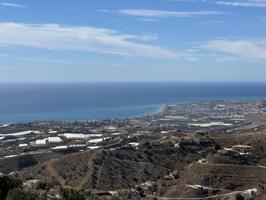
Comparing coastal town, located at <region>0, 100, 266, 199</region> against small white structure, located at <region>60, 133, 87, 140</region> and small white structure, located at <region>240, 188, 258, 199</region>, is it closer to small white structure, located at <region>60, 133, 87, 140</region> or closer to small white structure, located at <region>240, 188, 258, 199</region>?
small white structure, located at <region>240, 188, 258, 199</region>

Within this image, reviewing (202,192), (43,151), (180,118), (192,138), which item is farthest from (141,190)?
(180,118)

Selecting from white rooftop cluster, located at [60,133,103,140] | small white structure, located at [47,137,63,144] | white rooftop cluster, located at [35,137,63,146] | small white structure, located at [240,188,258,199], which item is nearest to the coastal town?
small white structure, located at [240,188,258,199]

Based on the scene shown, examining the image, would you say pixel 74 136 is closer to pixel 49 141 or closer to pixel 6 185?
pixel 49 141

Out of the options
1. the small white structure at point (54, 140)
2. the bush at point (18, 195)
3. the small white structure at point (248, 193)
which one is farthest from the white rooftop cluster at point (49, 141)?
the bush at point (18, 195)

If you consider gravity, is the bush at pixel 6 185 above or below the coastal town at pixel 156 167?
above

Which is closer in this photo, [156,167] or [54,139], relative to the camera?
[156,167]

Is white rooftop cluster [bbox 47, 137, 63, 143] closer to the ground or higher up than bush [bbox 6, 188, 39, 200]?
closer to the ground

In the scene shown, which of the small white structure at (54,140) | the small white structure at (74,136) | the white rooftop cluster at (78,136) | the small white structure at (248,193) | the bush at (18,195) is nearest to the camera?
the bush at (18,195)

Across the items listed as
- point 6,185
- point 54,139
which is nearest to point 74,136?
point 54,139

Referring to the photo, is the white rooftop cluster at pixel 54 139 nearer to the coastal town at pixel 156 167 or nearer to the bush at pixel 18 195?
the coastal town at pixel 156 167

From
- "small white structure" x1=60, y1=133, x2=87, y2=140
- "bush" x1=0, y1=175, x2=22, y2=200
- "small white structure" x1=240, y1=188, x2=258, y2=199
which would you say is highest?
"bush" x1=0, y1=175, x2=22, y2=200

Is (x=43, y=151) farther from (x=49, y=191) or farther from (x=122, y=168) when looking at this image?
(x=49, y=191)

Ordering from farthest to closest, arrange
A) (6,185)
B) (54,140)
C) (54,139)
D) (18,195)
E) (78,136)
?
1. (78,136)
2. (54,139)
3. (54,140)
4. (6,185)
5. (18,195)
